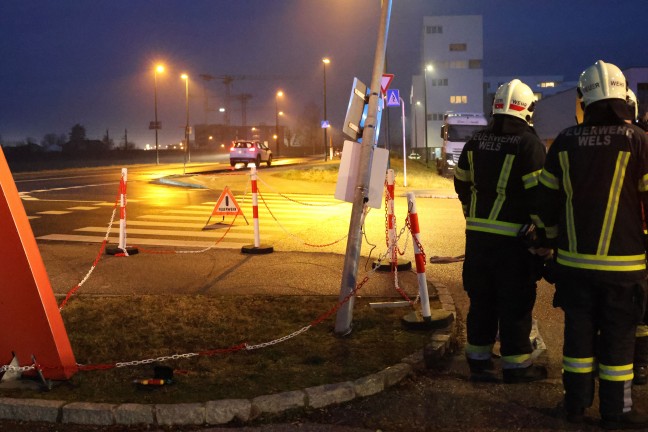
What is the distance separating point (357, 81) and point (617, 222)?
2819 mm

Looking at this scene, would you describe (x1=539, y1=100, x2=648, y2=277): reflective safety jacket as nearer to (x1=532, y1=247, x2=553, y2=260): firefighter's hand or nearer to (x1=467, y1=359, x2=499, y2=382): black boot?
(x1=532, y1=247, x2=553, y2=260): firefighter's hand

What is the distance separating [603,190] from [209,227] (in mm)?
11019

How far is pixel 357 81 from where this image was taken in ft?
20.0

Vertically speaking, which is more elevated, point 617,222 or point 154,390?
point 617,222

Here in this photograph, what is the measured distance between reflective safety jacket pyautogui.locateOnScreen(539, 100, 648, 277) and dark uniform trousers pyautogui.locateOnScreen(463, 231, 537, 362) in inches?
22.9

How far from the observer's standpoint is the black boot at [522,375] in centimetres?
493

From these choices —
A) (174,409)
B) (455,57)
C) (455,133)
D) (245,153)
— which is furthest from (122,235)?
(455,57)

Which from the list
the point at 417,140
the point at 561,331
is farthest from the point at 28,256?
the point at 417,140

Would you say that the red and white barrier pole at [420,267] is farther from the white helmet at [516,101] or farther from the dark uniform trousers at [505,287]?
the white helmet at [516,101]

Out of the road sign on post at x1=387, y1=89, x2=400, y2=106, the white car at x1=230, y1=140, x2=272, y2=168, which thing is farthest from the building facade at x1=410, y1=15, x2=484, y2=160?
the road sign on post at x1=387, y1=89, x2=400, y2=106

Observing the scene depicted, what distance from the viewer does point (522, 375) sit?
16.2 feet

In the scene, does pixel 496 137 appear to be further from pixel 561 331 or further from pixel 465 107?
pixel 465 107

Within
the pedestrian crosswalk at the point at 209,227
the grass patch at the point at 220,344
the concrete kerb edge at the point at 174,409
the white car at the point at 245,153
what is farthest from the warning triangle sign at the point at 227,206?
the white car at the point at 245,153

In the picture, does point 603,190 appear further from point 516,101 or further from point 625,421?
point 625,421
